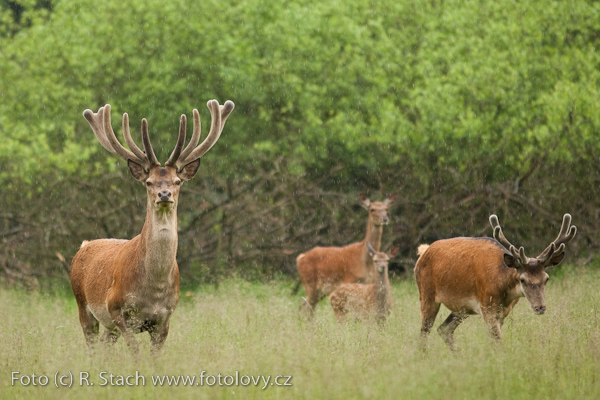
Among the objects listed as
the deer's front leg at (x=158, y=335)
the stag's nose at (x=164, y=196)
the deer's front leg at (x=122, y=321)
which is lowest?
the deer's front leg at (x=158, y=335)

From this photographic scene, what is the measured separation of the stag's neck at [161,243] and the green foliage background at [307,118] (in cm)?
737

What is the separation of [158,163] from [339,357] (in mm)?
2221

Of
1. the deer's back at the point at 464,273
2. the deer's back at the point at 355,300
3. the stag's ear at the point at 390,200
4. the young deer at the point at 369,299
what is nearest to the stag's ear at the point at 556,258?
the deer's back at the point at 464,273

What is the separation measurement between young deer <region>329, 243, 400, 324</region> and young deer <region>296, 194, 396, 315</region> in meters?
1.55

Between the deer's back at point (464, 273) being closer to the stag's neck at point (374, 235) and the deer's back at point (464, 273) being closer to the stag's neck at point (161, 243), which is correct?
the stag's neck at point (161, 243)

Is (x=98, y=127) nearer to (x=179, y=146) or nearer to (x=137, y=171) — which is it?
(x=137, y=171)

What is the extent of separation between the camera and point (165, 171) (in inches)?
284

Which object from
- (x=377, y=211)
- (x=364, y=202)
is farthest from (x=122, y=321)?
(x=364, y=202)

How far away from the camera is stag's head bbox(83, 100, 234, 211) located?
7.05m

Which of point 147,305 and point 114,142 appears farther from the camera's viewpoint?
point 114,142

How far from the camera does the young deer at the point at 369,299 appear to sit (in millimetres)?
10750

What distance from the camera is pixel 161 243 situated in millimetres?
7117

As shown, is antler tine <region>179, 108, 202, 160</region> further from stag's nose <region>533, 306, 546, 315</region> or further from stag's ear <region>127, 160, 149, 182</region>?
stag's nose <region>533, 306, 546, 315</region>

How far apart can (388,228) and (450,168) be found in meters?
1.53
